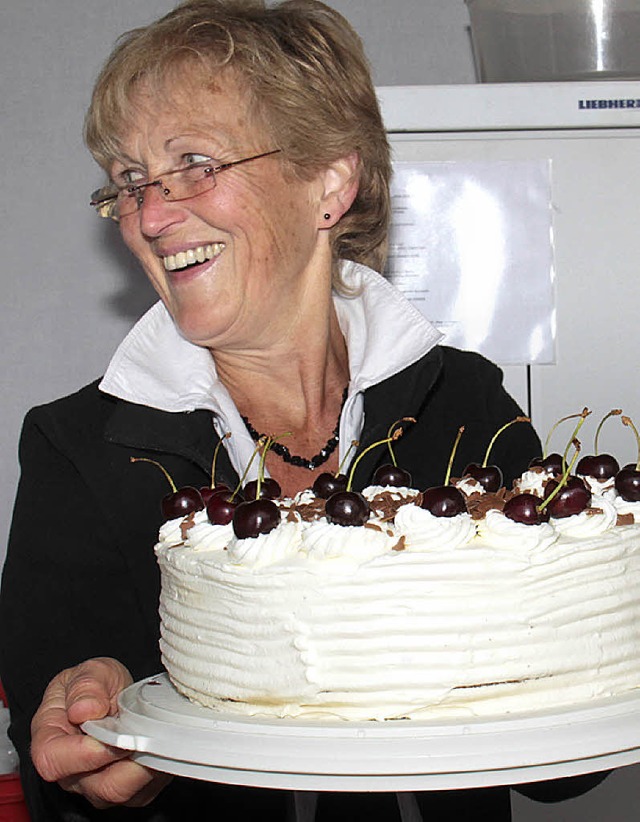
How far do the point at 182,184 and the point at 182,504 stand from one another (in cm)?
46

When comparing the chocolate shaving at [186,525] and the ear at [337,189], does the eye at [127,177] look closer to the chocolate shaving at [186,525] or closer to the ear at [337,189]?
the ear at [337,189]

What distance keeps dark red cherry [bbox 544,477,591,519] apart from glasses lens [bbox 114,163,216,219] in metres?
0.63

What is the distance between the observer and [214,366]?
5.19ft

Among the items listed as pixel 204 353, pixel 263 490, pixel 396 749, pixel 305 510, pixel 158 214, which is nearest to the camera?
pixel 396 749

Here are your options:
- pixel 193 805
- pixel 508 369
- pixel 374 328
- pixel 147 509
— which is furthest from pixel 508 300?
pixel 193 805

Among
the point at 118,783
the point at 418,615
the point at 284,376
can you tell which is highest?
the point at 284,376

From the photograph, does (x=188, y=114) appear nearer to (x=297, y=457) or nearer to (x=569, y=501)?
(x=297, y=457)

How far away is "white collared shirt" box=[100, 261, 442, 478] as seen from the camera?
1522mm

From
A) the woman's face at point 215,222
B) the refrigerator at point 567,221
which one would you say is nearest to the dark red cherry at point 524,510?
the woman's face at point 215,222

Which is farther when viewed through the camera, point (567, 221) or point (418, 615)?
point (567, 221)

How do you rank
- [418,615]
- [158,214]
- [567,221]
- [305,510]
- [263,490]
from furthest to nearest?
[567,221]
[158,214]
[263,490]
[305,510]
[418,615]

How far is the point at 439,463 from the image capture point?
164 centimetres

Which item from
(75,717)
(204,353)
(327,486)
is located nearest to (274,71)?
(204,353)

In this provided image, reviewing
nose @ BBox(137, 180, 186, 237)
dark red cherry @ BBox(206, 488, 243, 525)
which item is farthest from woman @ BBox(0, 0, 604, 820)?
dark red cherry @ BBox(206, 488, 243, 525)
